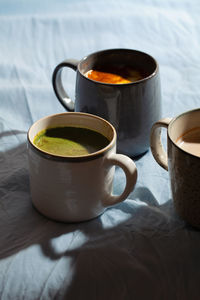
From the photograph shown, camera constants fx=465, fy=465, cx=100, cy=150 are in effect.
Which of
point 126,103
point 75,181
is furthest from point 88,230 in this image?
point 126,103

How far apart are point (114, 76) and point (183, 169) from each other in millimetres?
240

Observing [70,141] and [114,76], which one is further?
[114,76]

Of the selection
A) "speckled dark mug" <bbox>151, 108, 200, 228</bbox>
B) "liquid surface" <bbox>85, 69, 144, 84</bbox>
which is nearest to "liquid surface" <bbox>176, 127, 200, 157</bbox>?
"speckled dark mug" <bbox>151, 108, 200, 228</bbox>

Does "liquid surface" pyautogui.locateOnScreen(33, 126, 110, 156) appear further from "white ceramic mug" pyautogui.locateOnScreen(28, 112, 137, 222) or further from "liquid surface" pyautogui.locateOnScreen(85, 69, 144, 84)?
"liquid surface" pyautogui.locateOnScreen(85, 69, 144, 84)

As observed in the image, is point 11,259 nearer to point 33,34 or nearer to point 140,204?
point 140,204

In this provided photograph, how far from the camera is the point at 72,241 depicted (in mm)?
509

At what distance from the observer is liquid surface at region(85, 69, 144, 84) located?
2.15 ft

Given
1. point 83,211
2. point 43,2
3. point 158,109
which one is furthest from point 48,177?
point 43,2

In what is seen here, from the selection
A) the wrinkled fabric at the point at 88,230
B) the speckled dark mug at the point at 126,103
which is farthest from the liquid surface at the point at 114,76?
the wrinkled fabric at the point at 88,230

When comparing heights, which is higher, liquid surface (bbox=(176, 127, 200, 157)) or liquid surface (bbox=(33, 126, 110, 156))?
liquid surface (bbox=(176, 127, 200, 157))

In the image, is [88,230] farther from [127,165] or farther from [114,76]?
[114,76]

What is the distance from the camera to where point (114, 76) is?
666mm

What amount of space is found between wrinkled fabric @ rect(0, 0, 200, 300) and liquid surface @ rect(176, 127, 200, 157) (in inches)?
3.3

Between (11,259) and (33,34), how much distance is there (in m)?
0.66
